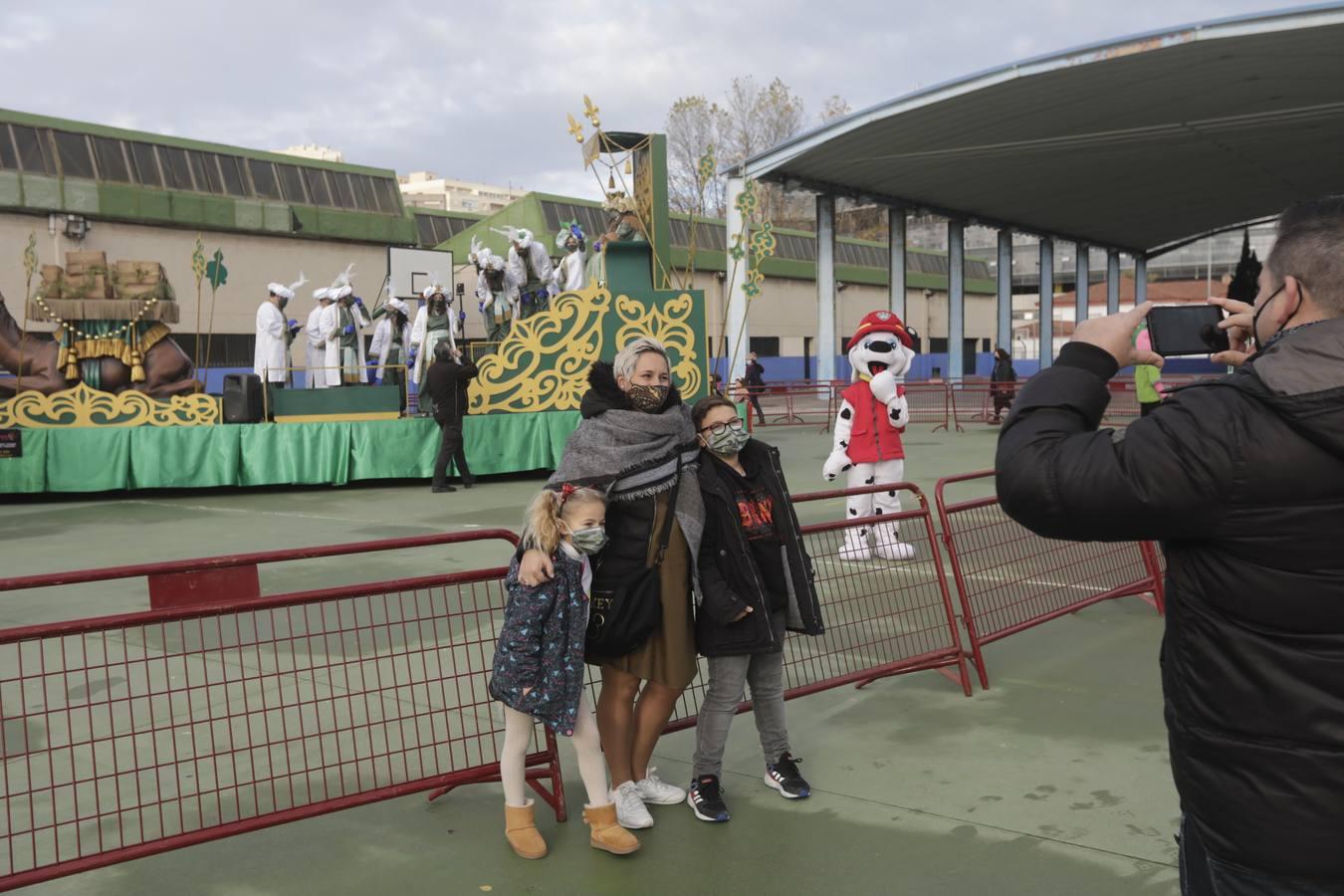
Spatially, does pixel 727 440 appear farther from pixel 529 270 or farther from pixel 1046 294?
pixel 1046 294

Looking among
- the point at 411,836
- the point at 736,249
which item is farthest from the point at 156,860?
the point at 736,249

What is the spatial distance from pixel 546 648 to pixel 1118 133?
25.0 meters

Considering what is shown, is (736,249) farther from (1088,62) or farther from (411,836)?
(1088,62)

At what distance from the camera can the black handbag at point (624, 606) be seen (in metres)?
3.68

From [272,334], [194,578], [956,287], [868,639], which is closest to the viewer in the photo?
[194,578]

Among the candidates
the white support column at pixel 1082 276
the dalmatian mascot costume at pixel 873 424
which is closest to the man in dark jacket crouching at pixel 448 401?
the dalmatian mascot costume at pixel 873 424

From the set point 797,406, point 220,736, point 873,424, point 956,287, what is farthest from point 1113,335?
point 956,287

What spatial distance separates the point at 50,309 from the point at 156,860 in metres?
12.6

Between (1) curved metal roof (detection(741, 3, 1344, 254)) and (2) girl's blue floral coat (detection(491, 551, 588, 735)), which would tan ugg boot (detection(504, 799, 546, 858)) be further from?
(1) curved metal roof (detection(741, 3, 1344, 254))

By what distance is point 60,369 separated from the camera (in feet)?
46.5

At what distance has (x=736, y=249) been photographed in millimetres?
11695

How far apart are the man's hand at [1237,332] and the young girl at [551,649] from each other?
6.60 feet

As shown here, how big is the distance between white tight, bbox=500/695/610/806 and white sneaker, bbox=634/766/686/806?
1.11ft

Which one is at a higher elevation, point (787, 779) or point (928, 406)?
point (928, 406)
